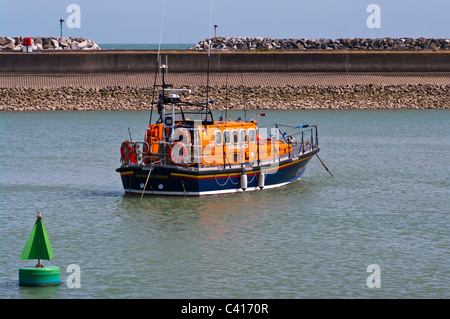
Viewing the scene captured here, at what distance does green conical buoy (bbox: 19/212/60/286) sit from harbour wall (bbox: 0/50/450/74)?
5079cm

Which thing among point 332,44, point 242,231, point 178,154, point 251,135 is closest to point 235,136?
point 251,135

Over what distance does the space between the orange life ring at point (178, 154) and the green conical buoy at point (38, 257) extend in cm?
808

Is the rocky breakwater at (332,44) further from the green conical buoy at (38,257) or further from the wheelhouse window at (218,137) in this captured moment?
the green conical buoy at (38,257)

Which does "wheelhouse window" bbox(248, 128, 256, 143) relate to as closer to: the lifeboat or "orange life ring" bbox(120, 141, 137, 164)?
the lifeboat

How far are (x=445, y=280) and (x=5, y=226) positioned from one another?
10.6 m

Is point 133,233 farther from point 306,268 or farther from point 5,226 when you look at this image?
point 306,268

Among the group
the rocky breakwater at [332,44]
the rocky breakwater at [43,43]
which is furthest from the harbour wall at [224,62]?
the rocky breakwater at [332,44]

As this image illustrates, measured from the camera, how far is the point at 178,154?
23000 mm

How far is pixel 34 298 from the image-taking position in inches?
579

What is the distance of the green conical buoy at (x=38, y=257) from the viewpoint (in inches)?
593

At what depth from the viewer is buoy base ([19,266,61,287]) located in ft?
49.7

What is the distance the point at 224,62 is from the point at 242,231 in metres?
46.7

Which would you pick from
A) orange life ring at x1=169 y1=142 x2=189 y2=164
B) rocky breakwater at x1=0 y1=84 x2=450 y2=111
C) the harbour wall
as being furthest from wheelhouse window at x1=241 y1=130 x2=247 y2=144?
the harbour wall

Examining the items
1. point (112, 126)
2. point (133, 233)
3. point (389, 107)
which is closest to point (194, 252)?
point (133, 233)
